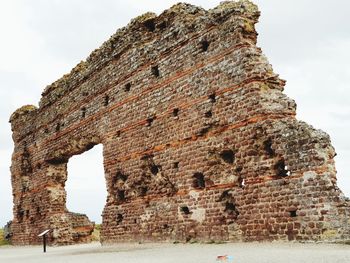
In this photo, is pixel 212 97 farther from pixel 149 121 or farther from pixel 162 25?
pixel 162 25

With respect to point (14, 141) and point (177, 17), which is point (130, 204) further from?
point (14, 141)

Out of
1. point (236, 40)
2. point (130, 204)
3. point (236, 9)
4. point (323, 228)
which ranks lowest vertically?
point (323, 228)

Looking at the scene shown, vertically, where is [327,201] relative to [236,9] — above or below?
below

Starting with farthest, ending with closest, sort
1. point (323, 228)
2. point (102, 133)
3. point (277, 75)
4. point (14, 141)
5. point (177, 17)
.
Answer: point (14, 141) < point (102, 133) < point (177, 17) < point (277, 75) < point (323, 228)

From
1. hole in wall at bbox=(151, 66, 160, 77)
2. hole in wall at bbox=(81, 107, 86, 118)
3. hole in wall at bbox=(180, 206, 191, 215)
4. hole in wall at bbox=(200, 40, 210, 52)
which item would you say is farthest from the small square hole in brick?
→ hole in wall at bbox=(200, 40, 210, 52)

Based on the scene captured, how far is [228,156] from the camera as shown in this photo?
10.2 metres

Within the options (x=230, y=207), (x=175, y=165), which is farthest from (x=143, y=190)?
(x=230, y=207)

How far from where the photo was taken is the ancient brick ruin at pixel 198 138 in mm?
8648

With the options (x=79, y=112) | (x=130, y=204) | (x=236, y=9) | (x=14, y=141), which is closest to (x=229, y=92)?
(x=236, y=9)

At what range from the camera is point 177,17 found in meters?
11.9

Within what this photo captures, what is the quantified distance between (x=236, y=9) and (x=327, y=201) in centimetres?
489

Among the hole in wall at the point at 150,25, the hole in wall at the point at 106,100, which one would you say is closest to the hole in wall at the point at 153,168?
the hole in wall at the point at 106,100

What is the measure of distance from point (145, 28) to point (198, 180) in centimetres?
506

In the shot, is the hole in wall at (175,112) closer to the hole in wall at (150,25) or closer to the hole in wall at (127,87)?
the hole in wall at (127,87)
